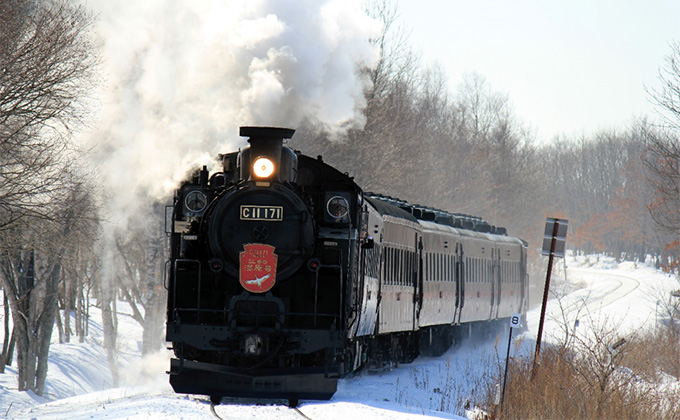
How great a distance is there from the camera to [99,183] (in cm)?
2334

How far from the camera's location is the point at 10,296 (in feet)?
76.2

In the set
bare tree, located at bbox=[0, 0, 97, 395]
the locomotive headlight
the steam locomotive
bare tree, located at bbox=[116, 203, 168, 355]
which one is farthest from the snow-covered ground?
bare tree, located at bbox=[0, 0, 97, 395]

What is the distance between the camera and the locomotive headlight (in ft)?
36.3

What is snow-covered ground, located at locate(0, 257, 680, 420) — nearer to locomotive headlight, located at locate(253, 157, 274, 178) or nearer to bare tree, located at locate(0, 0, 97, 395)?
locomotive headlight, located at locate(253, 157, 274, 178)

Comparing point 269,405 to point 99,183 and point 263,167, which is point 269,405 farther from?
point 99,183

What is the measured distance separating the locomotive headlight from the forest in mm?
7183

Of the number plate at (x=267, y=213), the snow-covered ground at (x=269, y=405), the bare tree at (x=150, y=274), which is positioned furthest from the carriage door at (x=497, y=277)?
the number plate at (x=267, y=213)

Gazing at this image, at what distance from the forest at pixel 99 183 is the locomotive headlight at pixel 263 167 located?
7183 mm

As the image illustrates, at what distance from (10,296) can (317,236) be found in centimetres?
1437

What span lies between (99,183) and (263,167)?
13.3 metres

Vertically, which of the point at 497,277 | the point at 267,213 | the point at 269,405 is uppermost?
the point at 267,213

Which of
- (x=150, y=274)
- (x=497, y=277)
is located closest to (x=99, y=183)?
(x=150, y=274)

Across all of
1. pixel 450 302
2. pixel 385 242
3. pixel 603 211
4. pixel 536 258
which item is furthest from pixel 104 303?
pixel 603 211

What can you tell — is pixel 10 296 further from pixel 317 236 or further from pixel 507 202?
pixel 507 202
